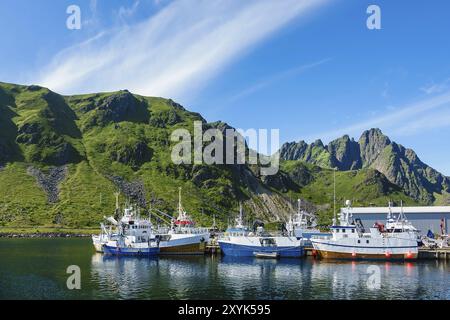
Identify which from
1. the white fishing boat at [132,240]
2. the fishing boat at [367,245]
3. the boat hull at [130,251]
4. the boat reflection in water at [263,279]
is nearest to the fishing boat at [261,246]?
the boat reflection in water at [263,279]

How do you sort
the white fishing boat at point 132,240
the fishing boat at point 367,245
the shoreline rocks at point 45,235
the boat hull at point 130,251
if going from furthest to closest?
the shoreline rocks at point 45,235
the white fishing boat at point 132,240
the boat hull at point 130,251
the fishing boat at point 367,245

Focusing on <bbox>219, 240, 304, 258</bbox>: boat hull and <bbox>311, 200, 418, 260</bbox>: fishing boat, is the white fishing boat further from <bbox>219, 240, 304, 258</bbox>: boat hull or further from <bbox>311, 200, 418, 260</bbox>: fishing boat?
<bbox>311, 200, 418, 260</bbox>: fishing boat

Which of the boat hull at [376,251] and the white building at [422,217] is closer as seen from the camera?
the boat hull at [376,251]

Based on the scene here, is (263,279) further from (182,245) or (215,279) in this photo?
(182,245)

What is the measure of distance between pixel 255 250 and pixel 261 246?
1.77 m

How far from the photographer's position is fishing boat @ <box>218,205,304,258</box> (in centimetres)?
10419

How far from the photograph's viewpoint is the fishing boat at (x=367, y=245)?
9738cm

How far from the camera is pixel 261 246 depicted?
105375 millimetres

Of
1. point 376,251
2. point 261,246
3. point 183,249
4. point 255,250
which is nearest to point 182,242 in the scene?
point 183,249

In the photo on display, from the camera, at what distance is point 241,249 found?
350ft

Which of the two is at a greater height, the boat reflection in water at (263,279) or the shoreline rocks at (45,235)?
the boat reflection in water at (263,279)

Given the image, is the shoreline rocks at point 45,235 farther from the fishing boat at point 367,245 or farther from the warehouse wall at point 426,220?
the warehouse wall at point 426,220

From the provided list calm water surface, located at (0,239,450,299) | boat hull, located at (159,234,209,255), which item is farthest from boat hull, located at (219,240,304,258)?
boat hull, located at (159,234,209,255)

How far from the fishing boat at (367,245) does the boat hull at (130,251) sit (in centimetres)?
3953
